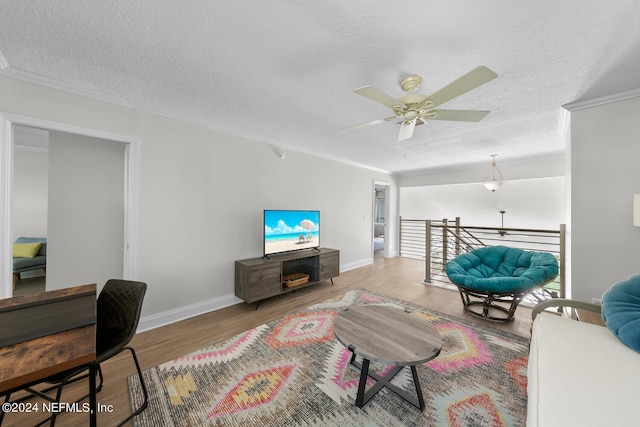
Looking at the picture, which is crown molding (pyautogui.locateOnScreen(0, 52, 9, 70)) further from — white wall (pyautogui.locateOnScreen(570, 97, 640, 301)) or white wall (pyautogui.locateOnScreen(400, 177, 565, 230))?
white wall (pyautogui.locateOnScreen(400, 177, 565, 230))

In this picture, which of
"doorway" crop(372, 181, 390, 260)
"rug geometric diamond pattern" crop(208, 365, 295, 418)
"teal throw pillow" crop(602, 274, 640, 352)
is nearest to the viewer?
"teal throw pillow" crop(602, 274, 640, 352)

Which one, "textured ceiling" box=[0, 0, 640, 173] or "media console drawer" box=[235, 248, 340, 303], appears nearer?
"textured ceiling" box=[0, 0, 640, 173]

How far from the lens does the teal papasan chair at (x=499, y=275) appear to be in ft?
8.34

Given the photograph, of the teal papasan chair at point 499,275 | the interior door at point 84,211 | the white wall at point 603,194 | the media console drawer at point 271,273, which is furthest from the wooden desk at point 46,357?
the white wall at point 603,194

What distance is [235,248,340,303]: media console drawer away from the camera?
2904 millimetres

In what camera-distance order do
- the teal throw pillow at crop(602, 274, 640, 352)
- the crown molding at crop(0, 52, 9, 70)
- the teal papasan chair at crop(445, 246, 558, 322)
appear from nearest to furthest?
the teal throw pillow at crop(602, 274, 640, 352) < the crown molding at crop(0, 52, 9, 70) < the teal papasan chair at crop(445, 246, 558, 322)

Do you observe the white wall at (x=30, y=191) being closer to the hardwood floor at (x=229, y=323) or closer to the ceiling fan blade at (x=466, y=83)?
the hardwood floor at (x=229, y=323)

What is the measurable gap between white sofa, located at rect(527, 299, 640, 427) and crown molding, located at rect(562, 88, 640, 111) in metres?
2.07

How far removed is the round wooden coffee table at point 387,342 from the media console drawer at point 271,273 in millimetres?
1418

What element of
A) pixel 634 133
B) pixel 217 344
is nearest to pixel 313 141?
pixel 217 344

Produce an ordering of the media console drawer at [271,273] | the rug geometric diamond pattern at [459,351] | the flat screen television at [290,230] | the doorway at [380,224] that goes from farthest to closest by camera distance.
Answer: the doorway at [380,224]
the flat screen television at [290,230]
the media console drawer at [271,273]
the rug geometric diamond pattern at [459,351]

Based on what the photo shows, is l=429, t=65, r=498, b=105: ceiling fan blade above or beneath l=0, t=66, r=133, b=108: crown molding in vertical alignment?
beneath

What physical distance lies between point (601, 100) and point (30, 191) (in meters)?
7.87

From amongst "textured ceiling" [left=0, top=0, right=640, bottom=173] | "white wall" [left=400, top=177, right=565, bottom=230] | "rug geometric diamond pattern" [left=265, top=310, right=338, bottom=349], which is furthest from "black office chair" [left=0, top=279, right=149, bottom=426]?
"white wall" [left=400, top=177, right=565, bottom=230]
